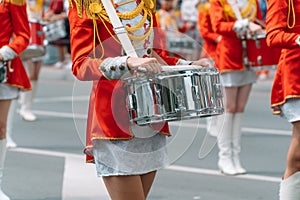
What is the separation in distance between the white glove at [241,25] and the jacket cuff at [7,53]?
7.13 ft

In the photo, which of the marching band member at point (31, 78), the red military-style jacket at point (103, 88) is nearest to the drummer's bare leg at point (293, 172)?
the red military-style jacket at point (103, 88)

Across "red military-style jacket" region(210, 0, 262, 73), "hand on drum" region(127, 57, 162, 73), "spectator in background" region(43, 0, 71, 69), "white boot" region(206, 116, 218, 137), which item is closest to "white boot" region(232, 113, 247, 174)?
"red military-style jacket" region(210, 0, 262, 73)

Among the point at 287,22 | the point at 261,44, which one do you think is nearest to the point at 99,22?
the point at 287,22

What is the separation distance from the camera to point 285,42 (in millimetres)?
4922

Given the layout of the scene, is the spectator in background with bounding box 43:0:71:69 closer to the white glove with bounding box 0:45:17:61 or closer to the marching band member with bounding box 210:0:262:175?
the marching band member with bounding box 210:0:262:175

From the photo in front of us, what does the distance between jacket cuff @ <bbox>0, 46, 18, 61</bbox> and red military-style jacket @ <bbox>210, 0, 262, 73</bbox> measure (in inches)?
85.9

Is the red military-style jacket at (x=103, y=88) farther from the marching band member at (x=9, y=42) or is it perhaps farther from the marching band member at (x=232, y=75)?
the marching band member at (x=232, y=75)

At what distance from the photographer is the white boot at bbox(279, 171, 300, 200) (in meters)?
5.12

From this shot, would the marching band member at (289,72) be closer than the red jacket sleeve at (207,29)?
Yes

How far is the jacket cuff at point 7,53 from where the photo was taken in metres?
6.51

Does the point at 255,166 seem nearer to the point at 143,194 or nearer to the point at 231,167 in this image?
the point at 231,167

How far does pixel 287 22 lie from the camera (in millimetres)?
5086

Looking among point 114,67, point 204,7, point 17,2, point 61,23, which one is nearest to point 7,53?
point 17,2

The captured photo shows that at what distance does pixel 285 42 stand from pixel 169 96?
138 centimetres
